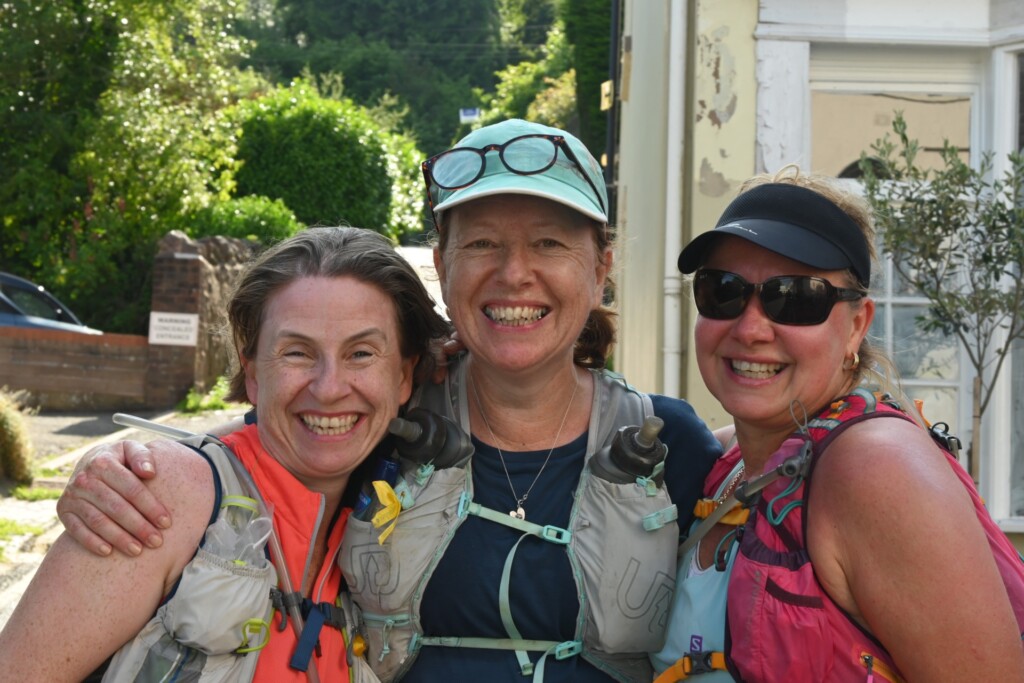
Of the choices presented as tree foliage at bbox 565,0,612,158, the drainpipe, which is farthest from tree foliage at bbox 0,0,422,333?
the drainpipe

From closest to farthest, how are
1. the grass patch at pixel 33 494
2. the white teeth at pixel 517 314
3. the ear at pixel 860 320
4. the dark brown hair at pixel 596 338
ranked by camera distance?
A: 1. the ear at pixel 860 320
2. the white teeth at pixel 517 314
3. the dark brown hair at pixel 596 338
4. the grass patch at pixel 33 494

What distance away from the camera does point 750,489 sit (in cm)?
213

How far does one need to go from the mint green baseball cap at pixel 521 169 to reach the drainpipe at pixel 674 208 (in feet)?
12.4

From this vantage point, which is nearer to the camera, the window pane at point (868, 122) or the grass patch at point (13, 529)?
the window pane at point (868, 122)

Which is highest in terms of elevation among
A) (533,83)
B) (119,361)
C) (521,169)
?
(533,83)

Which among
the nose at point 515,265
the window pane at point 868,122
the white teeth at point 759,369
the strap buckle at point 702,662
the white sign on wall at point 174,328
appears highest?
the window pane at point 868,122

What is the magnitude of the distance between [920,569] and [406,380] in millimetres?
1277

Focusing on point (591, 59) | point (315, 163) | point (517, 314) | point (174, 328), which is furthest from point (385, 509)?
point (315, 163)

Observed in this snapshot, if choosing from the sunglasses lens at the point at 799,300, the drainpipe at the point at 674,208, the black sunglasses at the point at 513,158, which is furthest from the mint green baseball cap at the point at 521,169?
the drainpipe at the point at 674,208

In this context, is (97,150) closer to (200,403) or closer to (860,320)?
(200,403)

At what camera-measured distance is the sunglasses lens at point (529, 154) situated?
98.0 inches

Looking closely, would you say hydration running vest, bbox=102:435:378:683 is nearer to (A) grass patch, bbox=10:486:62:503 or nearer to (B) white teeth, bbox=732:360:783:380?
(B) white teeth, bbox=732:360:783:380

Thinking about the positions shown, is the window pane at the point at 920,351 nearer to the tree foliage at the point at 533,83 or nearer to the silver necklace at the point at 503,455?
the silver necklace at the point at 503,455

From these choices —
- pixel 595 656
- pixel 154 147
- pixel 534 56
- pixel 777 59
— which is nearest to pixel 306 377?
pixel 595 656
